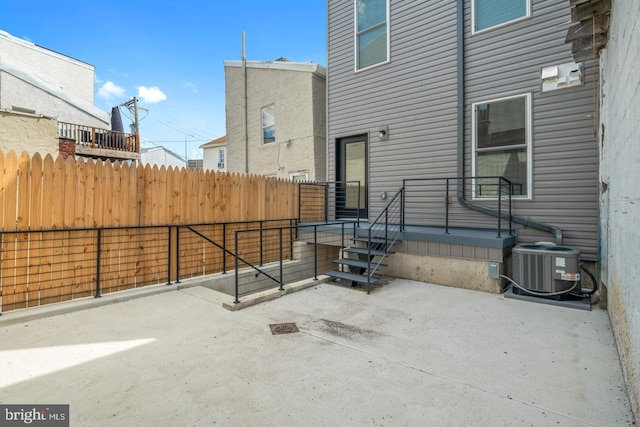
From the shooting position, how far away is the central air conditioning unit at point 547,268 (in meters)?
3.77

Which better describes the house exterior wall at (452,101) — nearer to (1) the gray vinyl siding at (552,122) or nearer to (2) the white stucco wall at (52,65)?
(1) the gray vinyl siding at (552,122)

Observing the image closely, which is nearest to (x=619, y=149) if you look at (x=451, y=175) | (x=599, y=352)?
(x=599, y=352)

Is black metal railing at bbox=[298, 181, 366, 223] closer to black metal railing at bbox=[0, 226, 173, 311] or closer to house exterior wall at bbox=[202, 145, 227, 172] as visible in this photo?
black metal railing at bbox=[0, 226, 173, 311]

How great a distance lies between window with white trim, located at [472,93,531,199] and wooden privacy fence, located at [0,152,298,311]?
14.3ft

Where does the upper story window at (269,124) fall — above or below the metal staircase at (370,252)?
above

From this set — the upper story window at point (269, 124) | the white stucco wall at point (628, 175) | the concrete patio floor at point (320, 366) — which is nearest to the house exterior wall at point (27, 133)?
the upper story window at point (269, 124)

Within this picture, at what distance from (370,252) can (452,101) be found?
3.20 meters

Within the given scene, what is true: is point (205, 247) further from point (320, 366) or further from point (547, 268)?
point (547, 268)

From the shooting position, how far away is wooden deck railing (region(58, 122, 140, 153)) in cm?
1405

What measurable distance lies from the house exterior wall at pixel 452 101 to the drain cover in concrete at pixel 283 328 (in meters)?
3.76

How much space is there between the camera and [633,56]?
75.8 inches

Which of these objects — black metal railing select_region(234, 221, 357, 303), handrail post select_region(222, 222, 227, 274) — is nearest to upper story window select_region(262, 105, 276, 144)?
black metal railing select_region(234, 221, 357, 303)

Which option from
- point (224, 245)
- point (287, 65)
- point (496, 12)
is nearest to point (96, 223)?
point (224, 245)

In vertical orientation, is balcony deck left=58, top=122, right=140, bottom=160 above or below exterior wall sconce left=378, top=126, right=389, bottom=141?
above
